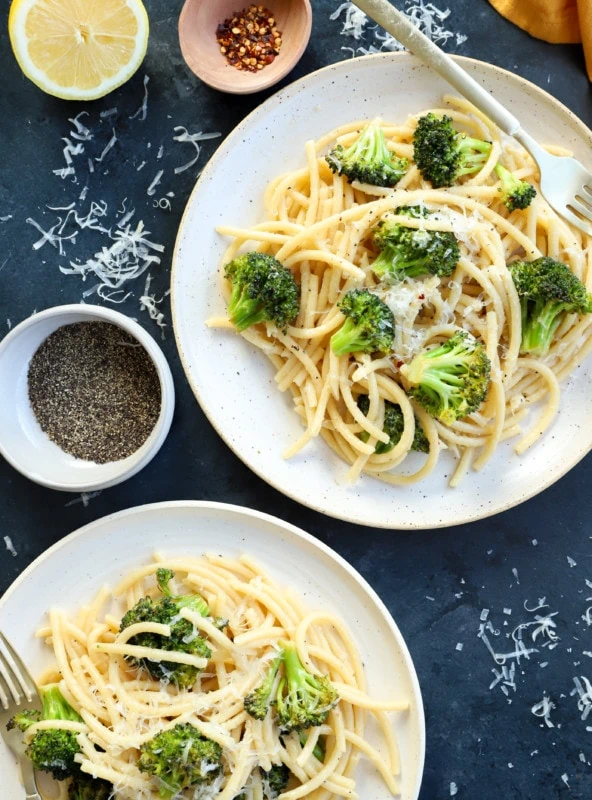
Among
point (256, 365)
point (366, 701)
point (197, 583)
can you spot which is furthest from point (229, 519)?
point (366, 701)

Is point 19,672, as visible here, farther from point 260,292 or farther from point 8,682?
point 260,292

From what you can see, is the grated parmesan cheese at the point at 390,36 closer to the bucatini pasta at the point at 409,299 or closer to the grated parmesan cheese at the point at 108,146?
the bucatini pasta at the point at 409,299

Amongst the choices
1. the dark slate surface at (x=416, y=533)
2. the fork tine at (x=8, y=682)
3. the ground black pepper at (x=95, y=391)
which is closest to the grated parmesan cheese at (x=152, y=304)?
the dark slate surface at (x=416, y=533)

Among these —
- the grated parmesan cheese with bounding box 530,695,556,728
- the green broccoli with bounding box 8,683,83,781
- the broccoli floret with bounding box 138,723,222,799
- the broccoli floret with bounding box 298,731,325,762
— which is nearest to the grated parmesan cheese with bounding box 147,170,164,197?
the green broccoli with bounding box 8,683,83,781

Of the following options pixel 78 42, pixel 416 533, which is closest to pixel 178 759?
pixel 416 533

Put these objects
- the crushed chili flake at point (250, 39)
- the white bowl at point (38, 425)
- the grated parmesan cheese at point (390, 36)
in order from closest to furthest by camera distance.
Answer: the white bowl at point (38, 425) → the crushed chili flake at point (250, 39) → the grated parmesan cheese at point (390, 36)
